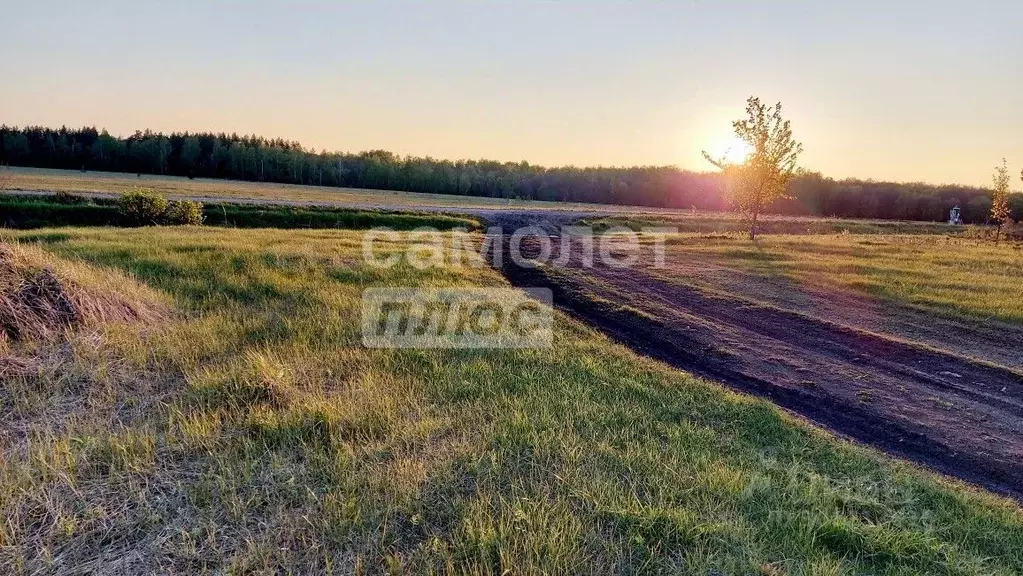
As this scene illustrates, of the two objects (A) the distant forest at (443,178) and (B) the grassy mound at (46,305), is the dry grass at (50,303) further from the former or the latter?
(A) the distant forest at (443,178)

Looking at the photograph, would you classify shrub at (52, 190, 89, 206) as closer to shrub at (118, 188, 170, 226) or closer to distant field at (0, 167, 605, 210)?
shrub at (118, 188, 170, 226)

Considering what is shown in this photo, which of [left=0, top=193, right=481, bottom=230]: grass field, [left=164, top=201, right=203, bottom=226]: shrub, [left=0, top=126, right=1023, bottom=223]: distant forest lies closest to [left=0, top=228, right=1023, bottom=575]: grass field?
[left=164, top=201, right=203, bottom=226]: shrub

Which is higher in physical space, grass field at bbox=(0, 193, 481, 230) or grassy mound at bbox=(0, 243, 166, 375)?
grass field at bbox=(0, 193, 481, 230)

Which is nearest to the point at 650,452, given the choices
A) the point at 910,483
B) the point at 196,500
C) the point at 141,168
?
the point at 910,483

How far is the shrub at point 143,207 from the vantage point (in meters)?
25.5

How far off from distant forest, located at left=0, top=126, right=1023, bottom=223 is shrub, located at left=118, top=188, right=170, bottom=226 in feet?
209

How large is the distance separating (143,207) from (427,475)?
27.9 metres

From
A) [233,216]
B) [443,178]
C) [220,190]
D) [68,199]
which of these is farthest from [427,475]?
[443,178]

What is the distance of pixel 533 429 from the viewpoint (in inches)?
203

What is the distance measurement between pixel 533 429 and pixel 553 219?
35.6 meters

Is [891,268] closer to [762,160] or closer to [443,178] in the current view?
[762,160]

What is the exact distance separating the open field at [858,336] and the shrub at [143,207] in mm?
20382

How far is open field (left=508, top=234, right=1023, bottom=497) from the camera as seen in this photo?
6551 mm

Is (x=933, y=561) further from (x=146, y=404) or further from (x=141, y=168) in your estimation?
(x=141, y=168)
